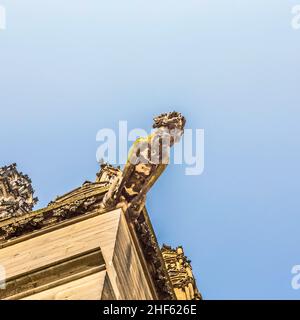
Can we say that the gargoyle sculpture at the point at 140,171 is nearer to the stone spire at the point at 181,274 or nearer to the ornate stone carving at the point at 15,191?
the stone spire at the point at 181,274

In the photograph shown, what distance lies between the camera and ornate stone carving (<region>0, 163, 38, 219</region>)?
2598cm

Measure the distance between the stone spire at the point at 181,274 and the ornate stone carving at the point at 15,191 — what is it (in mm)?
6033

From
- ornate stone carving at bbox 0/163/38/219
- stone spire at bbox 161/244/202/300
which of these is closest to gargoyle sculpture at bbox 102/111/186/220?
stone spire at bbox 161/244/202/300

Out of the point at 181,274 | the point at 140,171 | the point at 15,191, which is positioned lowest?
the point at 140,171

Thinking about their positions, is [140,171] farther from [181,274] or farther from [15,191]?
[15,191]

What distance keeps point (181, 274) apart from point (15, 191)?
1042cm

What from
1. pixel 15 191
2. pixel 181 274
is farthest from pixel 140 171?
pixel 15 191

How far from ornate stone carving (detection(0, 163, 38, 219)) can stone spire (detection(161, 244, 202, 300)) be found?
→ 603cm

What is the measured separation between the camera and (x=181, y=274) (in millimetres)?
19906

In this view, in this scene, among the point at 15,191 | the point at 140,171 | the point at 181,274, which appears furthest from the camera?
the point at 15,191
